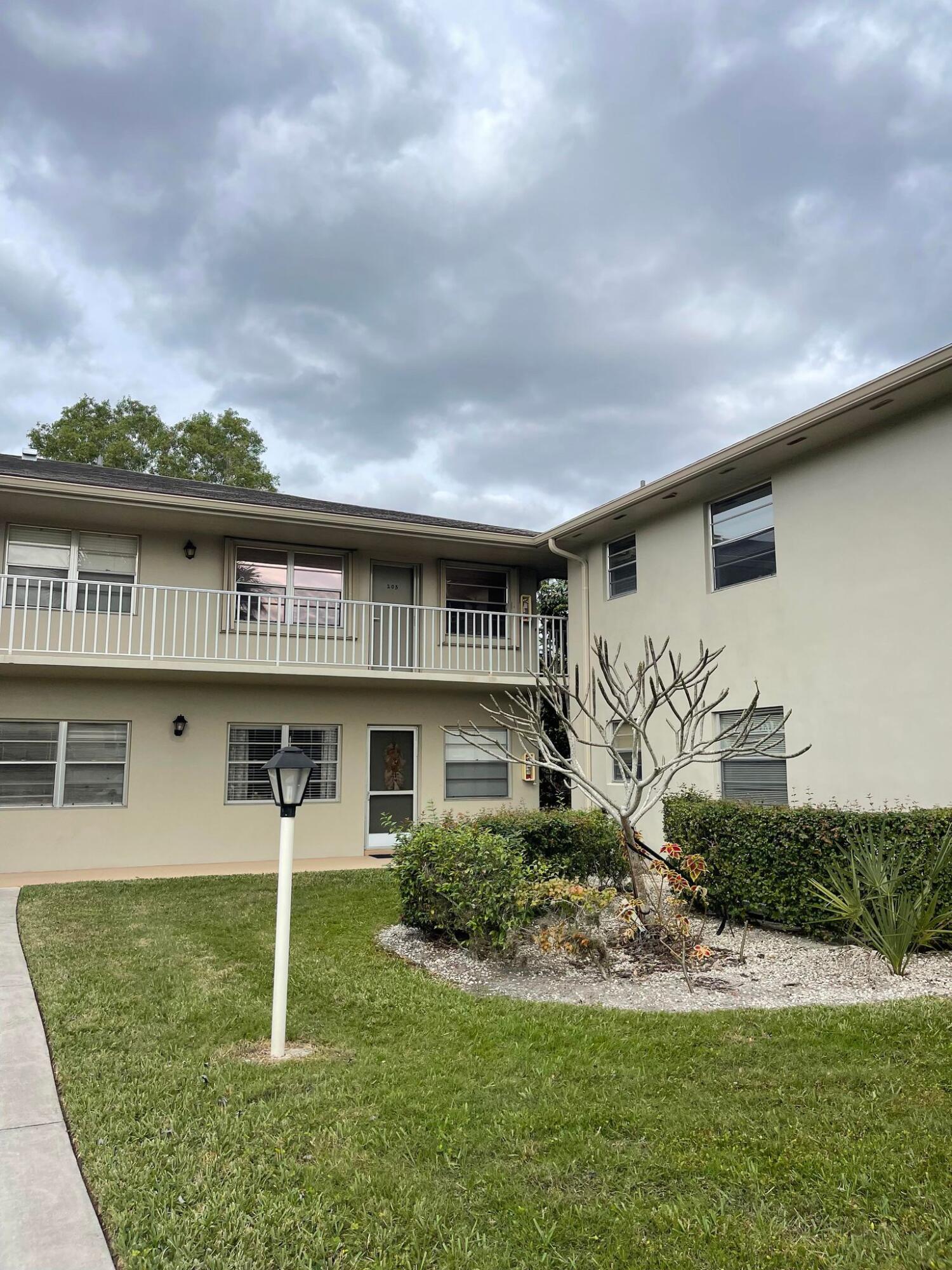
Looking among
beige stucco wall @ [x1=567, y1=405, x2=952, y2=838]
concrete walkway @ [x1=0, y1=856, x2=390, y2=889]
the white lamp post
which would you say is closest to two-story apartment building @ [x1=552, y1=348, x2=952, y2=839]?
beige stucco wall @ [x1=567, y1=405, x2=952, y2=838]

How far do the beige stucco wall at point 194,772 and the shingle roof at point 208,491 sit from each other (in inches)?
114

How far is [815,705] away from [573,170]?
9.85 metres

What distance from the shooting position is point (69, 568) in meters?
12.1

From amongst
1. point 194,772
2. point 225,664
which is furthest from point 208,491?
point 194,772

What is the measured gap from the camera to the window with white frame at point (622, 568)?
1282 cm

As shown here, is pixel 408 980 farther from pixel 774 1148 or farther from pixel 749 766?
pixel 749 766

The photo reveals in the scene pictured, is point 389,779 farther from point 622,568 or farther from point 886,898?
point 886,898

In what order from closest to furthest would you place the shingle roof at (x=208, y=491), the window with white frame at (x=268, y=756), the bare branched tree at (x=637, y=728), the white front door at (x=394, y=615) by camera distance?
the bare branched tree at (x=637, y=728) < the shingle roof at (x=208, y=491) < the window with white frame at (x=268, y=756) < the white front door at (x=394, y=615)

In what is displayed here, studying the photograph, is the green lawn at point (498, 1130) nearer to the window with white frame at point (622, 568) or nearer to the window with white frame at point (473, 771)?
the window with white frame at point (622, 568)

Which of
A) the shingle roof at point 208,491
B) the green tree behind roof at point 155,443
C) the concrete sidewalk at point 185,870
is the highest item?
the green tree behind roof at point 155,443

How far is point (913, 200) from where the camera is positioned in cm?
1414

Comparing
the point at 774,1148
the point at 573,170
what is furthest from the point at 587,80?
the point at 774,1148

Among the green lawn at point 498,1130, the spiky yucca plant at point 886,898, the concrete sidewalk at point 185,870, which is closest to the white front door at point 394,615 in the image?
the concrete sidewalk at point 185,870

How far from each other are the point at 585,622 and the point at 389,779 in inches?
164
